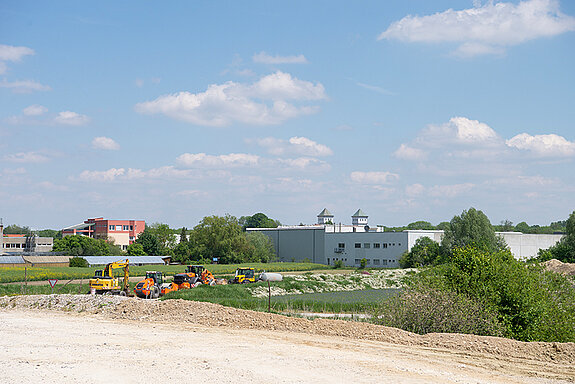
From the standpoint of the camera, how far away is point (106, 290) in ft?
143

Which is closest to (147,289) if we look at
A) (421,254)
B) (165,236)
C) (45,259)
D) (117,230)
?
(45,259)

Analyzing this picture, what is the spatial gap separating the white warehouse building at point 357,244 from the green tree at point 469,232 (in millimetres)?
6994

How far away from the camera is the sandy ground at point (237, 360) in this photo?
51.3 feet

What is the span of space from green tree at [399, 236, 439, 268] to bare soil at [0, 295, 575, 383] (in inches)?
3037

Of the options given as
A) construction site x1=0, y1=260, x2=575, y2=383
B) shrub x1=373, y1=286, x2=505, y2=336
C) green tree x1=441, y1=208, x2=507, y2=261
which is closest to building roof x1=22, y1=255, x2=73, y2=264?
green tree x1=441, y1=208, x2=507, y2=261

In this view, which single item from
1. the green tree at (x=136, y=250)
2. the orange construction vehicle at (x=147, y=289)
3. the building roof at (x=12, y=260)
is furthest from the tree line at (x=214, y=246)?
the orange construction vehicle at (x=147, y=289)

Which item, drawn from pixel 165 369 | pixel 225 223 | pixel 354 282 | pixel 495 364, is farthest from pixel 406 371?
pixel 225 223

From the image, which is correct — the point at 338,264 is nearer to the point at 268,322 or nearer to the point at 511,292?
the point at 511,292

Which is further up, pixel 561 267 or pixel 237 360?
pixel 561 267

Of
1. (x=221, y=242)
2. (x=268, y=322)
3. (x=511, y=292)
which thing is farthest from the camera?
(x=221, y=242)

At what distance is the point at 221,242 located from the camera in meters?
122

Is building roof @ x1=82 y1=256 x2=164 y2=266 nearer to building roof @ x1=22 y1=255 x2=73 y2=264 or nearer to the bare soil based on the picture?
building roof @ x1=22 y1=255 x2=73 y2=264

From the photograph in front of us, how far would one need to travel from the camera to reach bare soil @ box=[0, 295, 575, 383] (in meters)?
15.9

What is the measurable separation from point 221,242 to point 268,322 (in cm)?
9767
